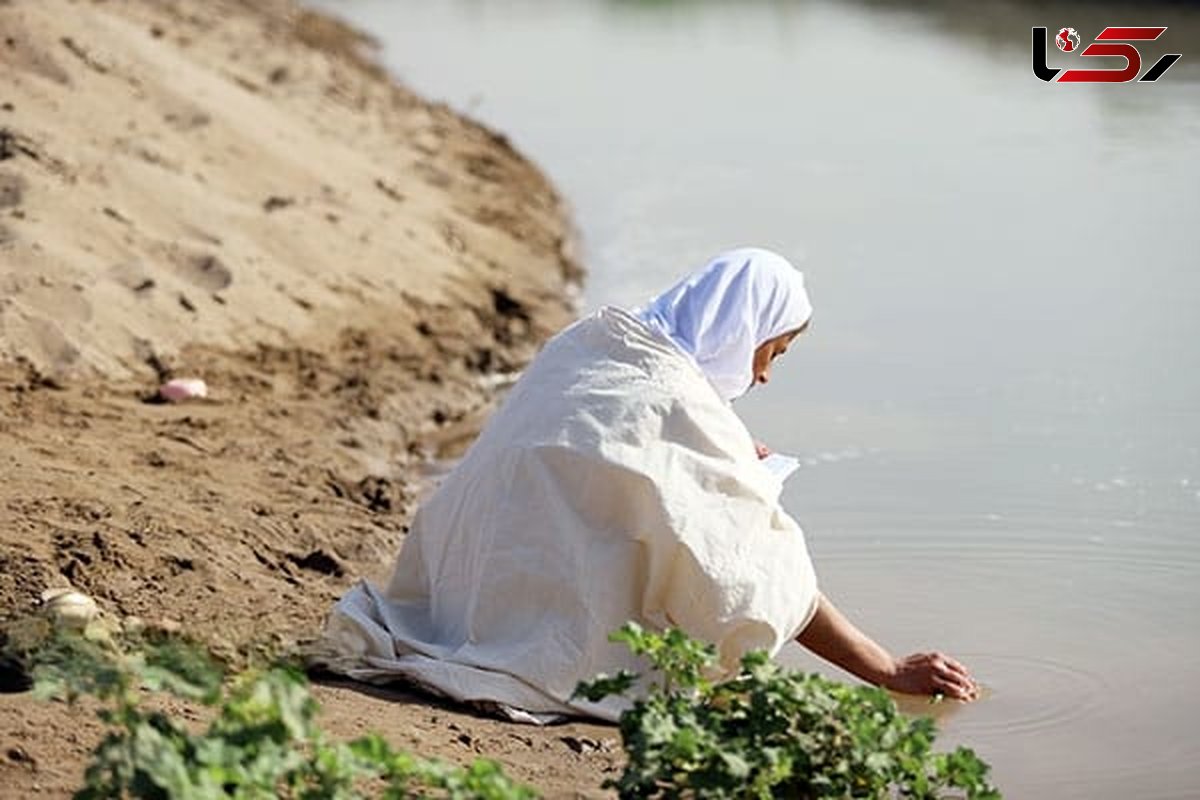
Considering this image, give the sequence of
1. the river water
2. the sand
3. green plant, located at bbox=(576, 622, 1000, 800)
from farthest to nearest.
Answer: the river water → the sand → green plant, located at bbox=(576, 622, 1000, 800)

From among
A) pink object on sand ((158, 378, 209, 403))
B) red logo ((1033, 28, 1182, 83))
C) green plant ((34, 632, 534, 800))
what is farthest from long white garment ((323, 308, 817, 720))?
red logo ((1033, 28, 1182, 83))

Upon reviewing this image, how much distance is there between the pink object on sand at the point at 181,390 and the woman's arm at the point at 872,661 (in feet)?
11.2

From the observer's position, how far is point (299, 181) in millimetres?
11578

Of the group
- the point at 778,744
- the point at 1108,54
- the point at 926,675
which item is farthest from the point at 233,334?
the point at 1108,54

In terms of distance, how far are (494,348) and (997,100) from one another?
24.5ft

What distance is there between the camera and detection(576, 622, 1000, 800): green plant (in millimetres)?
4254

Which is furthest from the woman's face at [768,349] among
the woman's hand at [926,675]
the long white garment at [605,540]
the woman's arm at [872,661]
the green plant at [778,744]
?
the green plant at [778,744]

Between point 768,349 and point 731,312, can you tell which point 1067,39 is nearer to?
point 768,349

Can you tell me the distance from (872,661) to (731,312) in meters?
0.80

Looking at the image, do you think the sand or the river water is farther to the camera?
the river water

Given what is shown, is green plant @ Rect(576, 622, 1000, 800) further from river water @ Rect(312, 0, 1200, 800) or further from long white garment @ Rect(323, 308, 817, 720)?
river water @ Rect(312, 0, 1200, 800)

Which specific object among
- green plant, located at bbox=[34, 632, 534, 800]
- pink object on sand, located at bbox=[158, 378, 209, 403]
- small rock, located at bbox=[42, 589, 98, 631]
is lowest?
pink object on sand, located at bbox=[158, 378, 209, 403]

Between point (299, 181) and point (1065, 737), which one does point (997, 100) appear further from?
point (1065, 737)

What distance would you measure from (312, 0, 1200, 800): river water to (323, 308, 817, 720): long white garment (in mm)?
739
